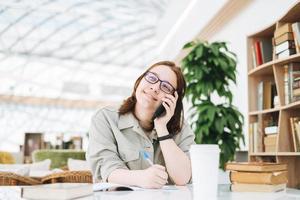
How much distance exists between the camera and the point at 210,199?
1.33 metres

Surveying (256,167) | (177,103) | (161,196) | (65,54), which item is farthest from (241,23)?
(65,54)

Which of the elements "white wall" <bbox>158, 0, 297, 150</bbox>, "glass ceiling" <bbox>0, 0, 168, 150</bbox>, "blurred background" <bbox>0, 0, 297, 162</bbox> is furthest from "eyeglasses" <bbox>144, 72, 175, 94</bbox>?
"glass ceiling" <bbox>0, 0, 168, 150</bbox>

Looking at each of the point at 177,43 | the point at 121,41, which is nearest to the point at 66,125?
the point at 121,41

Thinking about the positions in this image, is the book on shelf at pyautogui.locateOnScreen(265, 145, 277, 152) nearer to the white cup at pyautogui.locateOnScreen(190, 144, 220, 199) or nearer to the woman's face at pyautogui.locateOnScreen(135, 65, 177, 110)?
the woman's face at pyautogui.locateOnScreen(135, 65, 177, 110)

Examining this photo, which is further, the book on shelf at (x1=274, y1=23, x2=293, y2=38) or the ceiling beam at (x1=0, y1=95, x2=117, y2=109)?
the ceiling beam at (x1=0, y1=95, x2=117, y2=109)

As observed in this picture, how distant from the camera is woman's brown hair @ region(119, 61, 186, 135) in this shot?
221cm

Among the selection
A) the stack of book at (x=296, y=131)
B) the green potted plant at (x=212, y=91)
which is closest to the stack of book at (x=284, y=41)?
the stack of book at (x=296, y=131)

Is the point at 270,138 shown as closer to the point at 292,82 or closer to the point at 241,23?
the point at 292,82

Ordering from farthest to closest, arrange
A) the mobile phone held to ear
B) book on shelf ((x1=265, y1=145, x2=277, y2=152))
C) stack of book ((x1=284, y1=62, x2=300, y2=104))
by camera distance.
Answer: book on shelf ((x1=265, y1=145, x2=277, y2=152)), stack of book ((x1=284, y1=62, x2=300, y2=104)), the mobile phone held to ear

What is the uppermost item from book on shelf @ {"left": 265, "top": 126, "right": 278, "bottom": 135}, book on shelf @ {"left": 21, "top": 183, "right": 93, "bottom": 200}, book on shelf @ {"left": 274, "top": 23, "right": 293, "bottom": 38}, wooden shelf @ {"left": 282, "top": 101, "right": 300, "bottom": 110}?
book on shelf @ {"left": 274, "top": 23, "right": 293, "bottom": 38}

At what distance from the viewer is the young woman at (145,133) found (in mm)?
1984

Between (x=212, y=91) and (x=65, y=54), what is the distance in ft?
55.3

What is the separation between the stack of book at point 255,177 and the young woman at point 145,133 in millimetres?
319

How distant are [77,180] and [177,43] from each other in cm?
814
